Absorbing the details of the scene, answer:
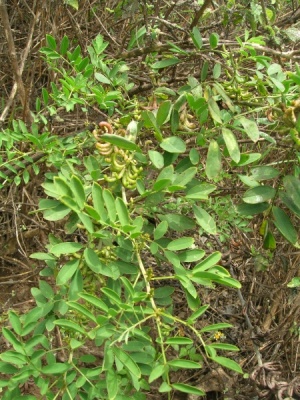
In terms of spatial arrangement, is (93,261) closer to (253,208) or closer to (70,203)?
(70,203)

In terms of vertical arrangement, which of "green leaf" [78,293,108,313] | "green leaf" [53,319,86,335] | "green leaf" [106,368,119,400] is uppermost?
"green leaf" [78,293,108,313]

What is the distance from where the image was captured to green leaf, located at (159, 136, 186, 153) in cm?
114

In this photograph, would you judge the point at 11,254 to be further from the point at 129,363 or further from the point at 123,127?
the point at 129,363

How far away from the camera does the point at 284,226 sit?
3.88ft

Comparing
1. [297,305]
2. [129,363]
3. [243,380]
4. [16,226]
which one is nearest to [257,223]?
[297,305]

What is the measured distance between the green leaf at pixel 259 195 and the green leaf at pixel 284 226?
0.04m

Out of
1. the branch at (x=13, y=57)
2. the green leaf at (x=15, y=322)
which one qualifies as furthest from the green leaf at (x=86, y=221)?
the branch at (x=13, y=57)

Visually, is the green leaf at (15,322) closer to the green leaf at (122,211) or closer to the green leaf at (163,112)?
the green leaf at (122,211)

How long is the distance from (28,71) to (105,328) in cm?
139

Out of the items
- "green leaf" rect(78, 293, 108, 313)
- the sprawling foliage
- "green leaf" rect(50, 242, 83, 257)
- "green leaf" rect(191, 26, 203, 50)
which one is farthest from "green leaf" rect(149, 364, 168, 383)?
"green leaf" rect(191, 26, 203, 50)

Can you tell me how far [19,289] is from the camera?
2330mm

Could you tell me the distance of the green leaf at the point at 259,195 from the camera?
46.3 inches

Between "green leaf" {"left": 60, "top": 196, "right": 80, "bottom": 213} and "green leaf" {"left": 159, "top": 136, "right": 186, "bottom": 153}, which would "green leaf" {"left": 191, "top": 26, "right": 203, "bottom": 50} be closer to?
"green leaf" {"left": 159, "top": 136, "right": 186, "bottom": 153}

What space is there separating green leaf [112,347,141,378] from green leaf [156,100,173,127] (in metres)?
0.47
